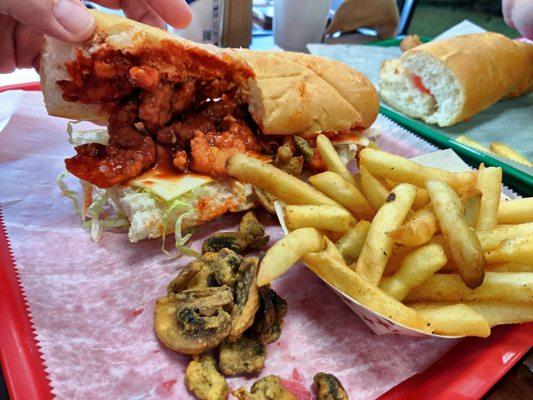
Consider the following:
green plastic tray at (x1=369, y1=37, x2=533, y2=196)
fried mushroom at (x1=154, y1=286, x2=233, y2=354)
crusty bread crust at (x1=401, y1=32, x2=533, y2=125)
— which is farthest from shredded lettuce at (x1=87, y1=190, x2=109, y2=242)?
crusty bread crust at (x1=401, y1=32, x2=533, y2=125)

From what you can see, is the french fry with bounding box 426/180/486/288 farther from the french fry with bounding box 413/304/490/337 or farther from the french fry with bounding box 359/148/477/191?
the french fry with bounding box 359/148/477/191

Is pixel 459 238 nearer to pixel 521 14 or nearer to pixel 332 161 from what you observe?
pixel 332 161

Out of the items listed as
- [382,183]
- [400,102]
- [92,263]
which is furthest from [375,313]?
[400,102]

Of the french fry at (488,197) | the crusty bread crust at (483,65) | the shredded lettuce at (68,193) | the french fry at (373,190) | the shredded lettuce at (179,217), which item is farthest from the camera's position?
the crusty bread crust at (483,65)

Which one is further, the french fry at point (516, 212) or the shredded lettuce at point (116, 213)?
the shredded lettuce at point (116, 213)

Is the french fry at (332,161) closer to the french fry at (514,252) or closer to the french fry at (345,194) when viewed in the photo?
the french fry at (345,194)

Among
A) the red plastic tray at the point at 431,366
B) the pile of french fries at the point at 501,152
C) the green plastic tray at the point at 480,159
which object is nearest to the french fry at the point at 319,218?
the red plastic tray at the point at 431,366

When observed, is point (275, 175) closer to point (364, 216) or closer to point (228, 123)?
point (364, 216)
